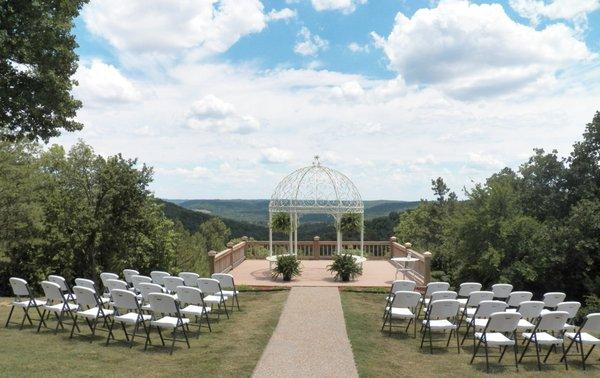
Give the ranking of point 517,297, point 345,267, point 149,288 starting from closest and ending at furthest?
point 149,288 → point 517,297 → point 345,267

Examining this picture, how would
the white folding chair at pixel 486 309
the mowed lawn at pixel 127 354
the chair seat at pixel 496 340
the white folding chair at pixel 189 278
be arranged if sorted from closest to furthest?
the mowed lawn at pixel 127 354, the chair seat at pixel 496 340, the white folding chair at pixel 486 309, the white folding chair at pixel 189 278

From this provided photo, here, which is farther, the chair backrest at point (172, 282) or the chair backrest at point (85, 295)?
the chair backrest at point (172, 282)

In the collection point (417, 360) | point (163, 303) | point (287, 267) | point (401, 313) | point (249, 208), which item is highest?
point (249, 208)

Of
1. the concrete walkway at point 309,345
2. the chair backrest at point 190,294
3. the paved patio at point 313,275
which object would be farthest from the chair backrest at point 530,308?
the paved patio at point 313,275

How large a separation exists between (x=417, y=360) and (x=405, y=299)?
1.42 m

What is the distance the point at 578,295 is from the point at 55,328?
728 inches

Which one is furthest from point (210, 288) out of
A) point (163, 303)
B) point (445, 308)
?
point (445, 308)

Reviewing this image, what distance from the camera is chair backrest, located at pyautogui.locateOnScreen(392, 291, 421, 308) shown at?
344 inches

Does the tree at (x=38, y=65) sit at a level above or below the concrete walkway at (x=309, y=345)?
above

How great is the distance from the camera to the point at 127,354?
7.37 m

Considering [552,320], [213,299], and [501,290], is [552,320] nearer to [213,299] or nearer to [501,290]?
[501,290]

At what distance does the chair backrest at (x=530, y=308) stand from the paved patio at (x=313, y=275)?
6931mm

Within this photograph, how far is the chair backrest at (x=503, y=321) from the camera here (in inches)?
280

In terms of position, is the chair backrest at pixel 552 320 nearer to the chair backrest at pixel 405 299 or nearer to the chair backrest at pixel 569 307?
the chair backrest at pixel 569 307
